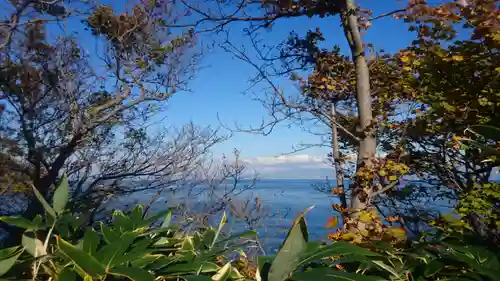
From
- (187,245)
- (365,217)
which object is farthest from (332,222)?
(187,245)

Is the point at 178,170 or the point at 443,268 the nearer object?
the point at 443,268

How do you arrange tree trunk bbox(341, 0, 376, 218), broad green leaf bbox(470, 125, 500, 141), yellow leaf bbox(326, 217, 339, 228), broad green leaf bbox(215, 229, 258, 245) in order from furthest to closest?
tree trunk bbox(341, 0, 376, 218)
yellow leaf bbox(326, 217, 339, 228)
broad green leaf bbox(215, 229, 258, 245)
broad green leaf bbox(470, 125, 500, 141)

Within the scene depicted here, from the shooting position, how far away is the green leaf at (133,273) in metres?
0.81

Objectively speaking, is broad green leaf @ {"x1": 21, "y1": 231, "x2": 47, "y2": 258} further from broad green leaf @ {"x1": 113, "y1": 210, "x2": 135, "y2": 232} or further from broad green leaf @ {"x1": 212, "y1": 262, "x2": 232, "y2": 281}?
broad green leaf @ {"x1": 212, "y1": 262, "x2": 232, "y2": 281}

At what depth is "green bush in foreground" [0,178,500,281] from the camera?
84 cm

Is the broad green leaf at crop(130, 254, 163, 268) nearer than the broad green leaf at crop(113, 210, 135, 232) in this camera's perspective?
Yes

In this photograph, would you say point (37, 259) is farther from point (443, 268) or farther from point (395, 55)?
point (395, 55)

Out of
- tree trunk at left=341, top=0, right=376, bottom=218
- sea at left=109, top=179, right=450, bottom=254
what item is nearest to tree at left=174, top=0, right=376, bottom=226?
tree trunk at left=341, top=0, right=376, bottom=218

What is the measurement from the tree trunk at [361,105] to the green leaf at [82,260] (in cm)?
276

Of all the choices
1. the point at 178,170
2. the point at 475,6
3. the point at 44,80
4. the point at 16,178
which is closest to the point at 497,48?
the point at 475,6

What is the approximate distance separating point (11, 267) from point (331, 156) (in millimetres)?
4170

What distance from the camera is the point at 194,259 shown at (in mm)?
1094

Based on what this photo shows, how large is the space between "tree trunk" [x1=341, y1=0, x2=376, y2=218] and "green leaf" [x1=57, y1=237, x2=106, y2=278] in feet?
9.06

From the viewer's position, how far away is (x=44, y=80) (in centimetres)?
585
